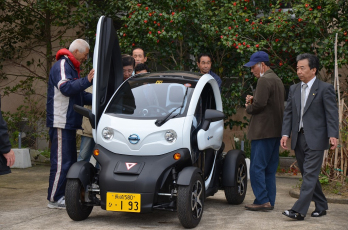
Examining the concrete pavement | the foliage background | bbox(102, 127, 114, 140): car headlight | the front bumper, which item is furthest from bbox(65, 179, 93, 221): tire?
the foliage background

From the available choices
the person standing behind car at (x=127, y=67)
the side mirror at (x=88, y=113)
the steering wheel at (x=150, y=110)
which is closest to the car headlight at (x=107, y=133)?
the side mirror at (x=88, y=113)

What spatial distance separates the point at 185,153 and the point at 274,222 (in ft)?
4.31

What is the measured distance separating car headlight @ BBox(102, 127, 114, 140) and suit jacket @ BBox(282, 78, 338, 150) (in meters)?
2.10

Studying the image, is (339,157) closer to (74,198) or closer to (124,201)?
(124,201)

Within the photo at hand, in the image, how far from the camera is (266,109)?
713 cm

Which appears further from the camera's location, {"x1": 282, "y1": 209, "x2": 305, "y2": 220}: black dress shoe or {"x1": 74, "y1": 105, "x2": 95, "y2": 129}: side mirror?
{"x1": 74, "y1": 105, "x2": 95, "y2": 129}: side mirror

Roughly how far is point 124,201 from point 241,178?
7.33ft

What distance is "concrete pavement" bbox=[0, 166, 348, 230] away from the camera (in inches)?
244

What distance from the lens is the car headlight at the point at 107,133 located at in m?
6.33

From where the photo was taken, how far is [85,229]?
5980 mm

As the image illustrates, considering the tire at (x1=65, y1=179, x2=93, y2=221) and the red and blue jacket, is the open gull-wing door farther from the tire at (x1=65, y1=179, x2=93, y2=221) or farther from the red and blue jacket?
the tire at (x1=65, y1=179, x2=93, y2=221)

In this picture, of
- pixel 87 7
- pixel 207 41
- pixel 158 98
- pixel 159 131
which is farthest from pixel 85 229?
pixel 87 7

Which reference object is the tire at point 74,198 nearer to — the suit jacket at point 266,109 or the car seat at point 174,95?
the car seat at point 174,95

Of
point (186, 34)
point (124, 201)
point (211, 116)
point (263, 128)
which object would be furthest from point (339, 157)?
point (186, 34)
